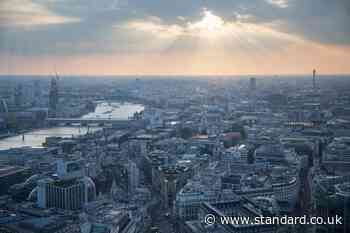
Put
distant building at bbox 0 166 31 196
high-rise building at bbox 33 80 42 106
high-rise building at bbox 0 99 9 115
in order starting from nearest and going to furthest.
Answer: distant building at bbox 0 166 31 196, high-rise building at bbox 0 99 9 115, high-rise building at bbox 33 80 42 106

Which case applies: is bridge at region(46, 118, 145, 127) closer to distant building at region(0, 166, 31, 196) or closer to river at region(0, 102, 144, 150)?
river at region(0, 102, 144, 150)

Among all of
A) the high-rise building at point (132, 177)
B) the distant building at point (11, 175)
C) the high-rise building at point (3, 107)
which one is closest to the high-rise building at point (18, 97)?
the high-rise building at point (3, 107)

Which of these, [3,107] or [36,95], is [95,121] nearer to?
[36,95]

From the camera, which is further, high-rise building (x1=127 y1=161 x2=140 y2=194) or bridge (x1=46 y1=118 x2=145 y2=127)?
bridge (x1=46 y1=118 x2=145 y2=127)

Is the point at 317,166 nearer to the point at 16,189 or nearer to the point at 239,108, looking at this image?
the point at 16,189

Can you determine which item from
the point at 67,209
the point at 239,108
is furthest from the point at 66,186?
the point at 239,108

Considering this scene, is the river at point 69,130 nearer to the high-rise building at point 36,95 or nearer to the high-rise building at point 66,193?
the high-rise building at point 36,95

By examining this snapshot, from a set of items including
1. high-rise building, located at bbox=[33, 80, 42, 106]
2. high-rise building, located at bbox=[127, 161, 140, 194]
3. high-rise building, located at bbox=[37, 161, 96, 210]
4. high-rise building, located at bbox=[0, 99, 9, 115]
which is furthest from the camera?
high-rise building, located at bbox=[33, 80, 42, 106]

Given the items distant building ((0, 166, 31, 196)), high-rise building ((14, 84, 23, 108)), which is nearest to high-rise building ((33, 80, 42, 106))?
high-rise building ((14, 84, 23, 108))
